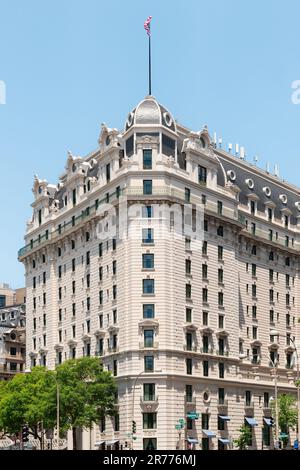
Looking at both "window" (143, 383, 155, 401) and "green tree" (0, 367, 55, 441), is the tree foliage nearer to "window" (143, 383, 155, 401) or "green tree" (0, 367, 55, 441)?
"green tree" (0, 367, 55, 441)

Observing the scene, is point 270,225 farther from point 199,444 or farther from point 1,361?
point 1,361

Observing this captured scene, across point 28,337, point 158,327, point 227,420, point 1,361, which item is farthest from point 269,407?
point 1,361

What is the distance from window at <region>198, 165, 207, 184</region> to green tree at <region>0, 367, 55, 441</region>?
28.8 meters

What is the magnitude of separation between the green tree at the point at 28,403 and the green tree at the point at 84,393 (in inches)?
70.4

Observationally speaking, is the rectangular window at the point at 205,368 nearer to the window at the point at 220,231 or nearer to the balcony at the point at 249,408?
the balcony at the point at 249,408

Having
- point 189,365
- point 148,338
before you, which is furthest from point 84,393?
point 189,365

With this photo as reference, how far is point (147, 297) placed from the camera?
299ft

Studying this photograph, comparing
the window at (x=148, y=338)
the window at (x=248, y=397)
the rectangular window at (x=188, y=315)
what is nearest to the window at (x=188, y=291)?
the rectangular window at (x=188, y=315)

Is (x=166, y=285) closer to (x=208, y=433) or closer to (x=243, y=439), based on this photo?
(x=208, y=433)

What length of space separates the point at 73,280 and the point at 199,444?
2680 centimetres

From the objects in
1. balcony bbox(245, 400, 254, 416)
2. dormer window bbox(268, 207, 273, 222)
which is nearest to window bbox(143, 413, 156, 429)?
balcony bbox(245, 400, 254, 416)

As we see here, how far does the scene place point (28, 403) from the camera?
92250mm
